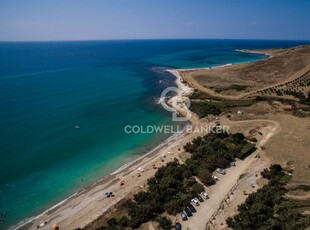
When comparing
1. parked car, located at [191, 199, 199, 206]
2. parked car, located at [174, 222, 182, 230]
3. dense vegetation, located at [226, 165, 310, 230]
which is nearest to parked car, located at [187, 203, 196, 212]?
parked car, located at [191, 199, 199, 206]

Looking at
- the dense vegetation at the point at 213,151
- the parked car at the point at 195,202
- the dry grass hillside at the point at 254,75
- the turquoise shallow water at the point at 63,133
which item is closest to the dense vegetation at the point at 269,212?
the parked car at the point at 195,202

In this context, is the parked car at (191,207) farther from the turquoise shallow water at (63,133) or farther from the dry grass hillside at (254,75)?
the dry grass hillside at (254,75)

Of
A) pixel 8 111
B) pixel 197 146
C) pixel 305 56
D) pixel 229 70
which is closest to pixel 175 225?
pixel 197 146

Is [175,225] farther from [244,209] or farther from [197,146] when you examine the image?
[197,146]

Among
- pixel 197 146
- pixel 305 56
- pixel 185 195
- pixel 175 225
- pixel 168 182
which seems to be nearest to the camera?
pixel 175 225

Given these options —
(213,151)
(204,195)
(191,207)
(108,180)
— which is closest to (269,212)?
(204,195)

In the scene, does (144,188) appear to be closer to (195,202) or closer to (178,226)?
(195,202)
